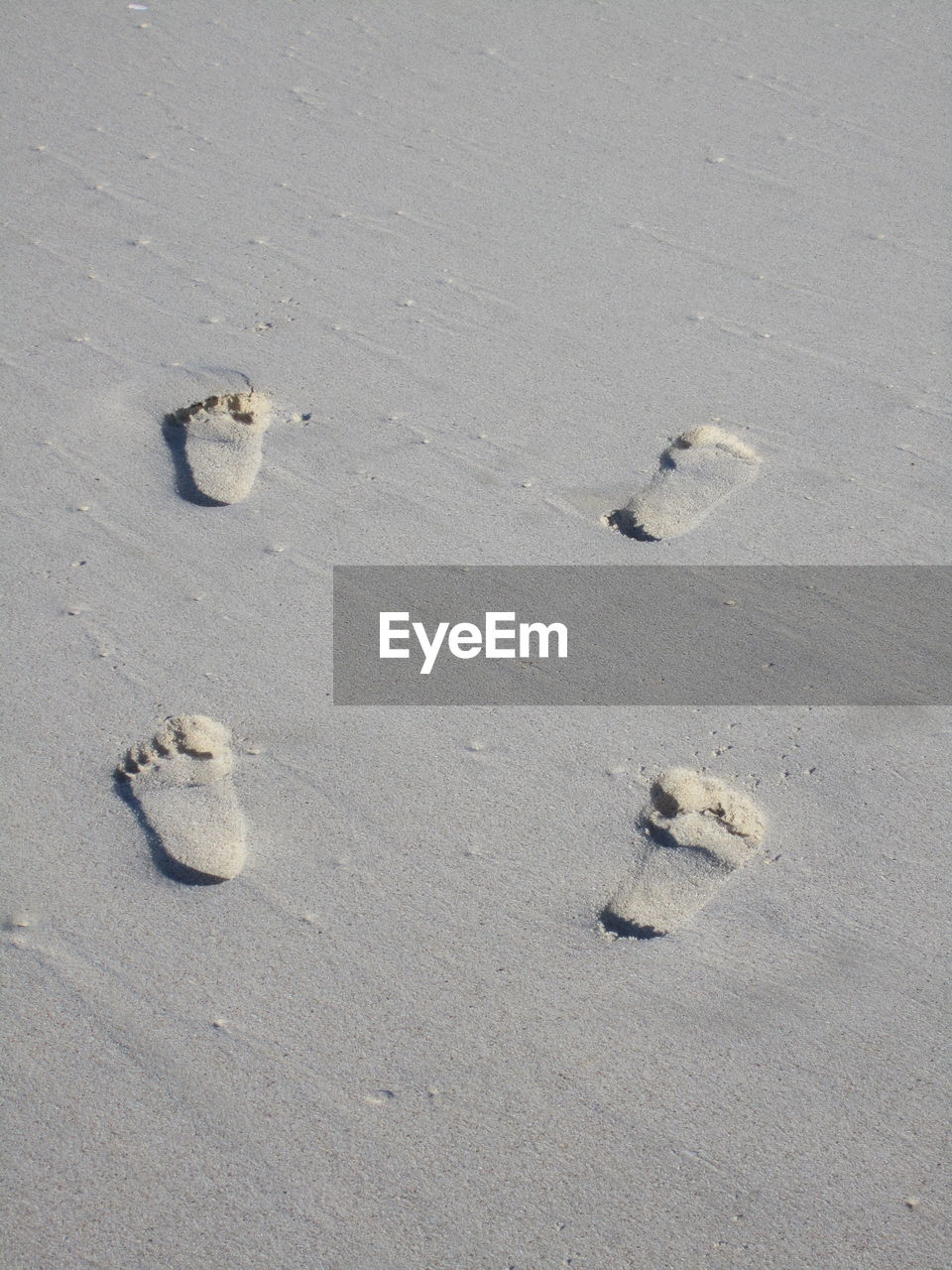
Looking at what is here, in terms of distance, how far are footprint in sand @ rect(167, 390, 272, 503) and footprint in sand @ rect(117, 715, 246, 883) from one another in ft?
2.35

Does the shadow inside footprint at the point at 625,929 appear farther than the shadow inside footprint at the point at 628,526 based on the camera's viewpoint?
No

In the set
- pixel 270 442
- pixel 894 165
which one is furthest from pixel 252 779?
pixel 894 165

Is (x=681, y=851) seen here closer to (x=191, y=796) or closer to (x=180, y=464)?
(x=191, y=796)

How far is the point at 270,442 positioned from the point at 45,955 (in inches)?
55.8

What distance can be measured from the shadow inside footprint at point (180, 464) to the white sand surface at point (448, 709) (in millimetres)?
20

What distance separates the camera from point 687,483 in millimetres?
2859

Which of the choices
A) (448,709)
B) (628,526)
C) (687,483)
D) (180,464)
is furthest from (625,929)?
(180,464)

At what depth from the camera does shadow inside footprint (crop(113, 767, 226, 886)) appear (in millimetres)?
2061

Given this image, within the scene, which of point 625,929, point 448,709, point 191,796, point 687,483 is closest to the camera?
point 625,929

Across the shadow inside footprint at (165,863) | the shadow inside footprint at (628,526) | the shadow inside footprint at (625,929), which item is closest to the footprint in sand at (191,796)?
the shadow inside footprint at (165,863)

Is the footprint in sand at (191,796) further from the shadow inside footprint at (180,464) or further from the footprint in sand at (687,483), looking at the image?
the footprint in sand at (687,483)

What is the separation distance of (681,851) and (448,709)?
1.85 feet

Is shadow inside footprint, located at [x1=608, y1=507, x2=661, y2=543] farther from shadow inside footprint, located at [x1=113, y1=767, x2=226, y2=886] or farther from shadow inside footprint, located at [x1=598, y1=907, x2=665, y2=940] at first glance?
shadow inside footprint, located at [x1=113, y1=767, x2=226, y2=886]

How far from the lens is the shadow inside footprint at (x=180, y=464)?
2770 millimetres
